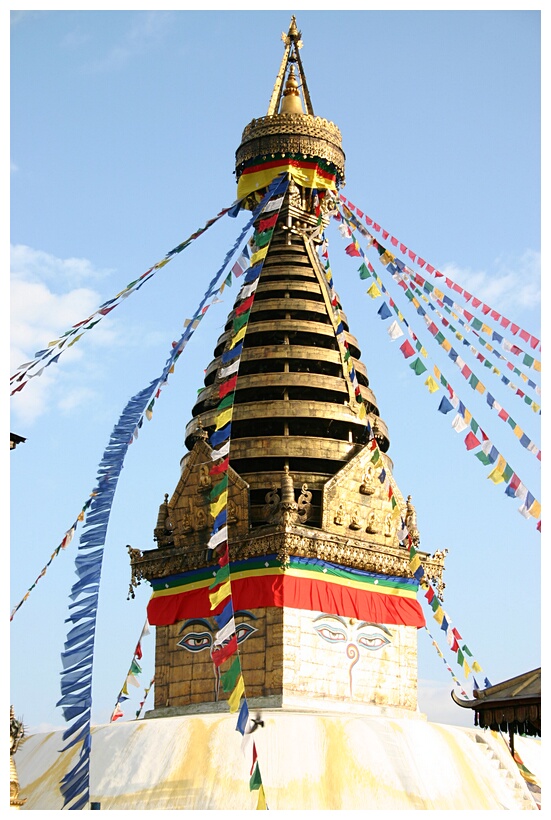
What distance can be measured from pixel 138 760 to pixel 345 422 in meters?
6.69

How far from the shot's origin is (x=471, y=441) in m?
14.4

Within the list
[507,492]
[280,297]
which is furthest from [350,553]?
[280,297]

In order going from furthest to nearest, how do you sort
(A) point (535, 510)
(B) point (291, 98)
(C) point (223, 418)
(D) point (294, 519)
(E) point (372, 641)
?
(B) point (291, 98) < (E) point (372, 641) < (D) point (294, 519) < (C) point (223, 418) < (A) point (535, 510)

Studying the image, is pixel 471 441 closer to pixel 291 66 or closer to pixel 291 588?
pixel 291 588

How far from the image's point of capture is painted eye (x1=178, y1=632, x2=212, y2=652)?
1692 centimetres

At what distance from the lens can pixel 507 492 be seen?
13.6 meters

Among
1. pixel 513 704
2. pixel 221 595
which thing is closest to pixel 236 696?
pixel 221 595

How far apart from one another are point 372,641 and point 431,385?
13.4 ft

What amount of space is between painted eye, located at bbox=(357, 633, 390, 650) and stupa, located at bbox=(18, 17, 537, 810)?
2 centimetres

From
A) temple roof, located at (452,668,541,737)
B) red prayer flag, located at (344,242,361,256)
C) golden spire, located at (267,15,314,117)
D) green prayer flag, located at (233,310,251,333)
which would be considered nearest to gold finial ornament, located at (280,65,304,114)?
golden spire, located at (267,15,314,117)

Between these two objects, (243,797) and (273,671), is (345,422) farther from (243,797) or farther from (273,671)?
(243,797)

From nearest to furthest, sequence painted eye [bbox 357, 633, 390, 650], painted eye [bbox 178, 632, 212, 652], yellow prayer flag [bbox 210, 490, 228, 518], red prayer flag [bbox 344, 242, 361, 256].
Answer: yellow prayer flag [bbox 210, 490, 228, 518], painted eye [bbox 357, 633, 390, 650], painted eye [bbox 178, 632, 212, 652], red prayer flag [bbox 344, 242, 361, 256]

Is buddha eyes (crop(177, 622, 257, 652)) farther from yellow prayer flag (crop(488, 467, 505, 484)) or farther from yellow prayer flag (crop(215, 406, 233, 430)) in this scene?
yellow prayer flag (crop(488, 467, 505, 484))

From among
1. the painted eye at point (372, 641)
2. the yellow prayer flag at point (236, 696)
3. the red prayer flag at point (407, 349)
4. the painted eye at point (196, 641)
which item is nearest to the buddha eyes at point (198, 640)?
the painted eye at point (196, 641)
